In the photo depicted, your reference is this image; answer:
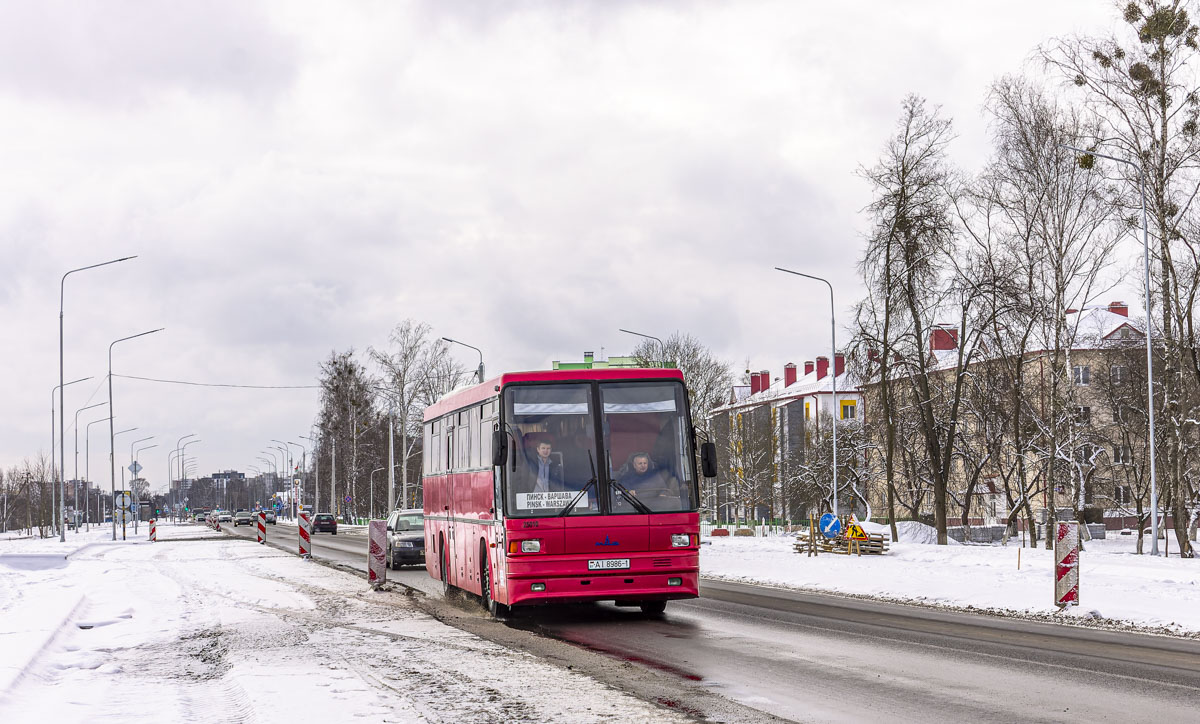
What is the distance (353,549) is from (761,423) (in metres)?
49.9

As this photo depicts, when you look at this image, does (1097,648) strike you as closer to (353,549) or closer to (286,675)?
(286,675)

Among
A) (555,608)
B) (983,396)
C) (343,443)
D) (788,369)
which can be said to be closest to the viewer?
(555,608)

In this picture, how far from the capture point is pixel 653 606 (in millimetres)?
17250

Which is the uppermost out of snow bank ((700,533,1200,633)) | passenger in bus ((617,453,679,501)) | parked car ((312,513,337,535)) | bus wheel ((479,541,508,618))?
passenger in bus ((617,453,679,501))

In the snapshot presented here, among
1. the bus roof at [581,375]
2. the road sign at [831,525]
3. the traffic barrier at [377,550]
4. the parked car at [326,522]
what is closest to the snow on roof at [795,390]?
the parked car at [326,522]

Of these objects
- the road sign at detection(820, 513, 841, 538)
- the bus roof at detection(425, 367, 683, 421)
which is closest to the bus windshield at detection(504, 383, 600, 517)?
the bus roof at detection(425, 367, 683, 421)

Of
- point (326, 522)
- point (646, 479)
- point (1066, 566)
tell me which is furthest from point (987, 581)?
point (326, 522)

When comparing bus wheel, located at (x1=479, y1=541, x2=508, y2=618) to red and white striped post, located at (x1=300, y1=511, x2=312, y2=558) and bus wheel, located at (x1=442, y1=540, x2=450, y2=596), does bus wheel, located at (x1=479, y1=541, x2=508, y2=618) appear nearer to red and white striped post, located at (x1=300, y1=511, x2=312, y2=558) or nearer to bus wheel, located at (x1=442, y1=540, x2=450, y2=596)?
bus wheel, located at (x1=442, y1=540, x2=450, y2=596)

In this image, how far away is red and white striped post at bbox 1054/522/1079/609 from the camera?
55.4ft

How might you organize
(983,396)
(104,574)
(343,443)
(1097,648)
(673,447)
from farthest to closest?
(343,443) < (983,396) < (104,574) < (673,447) < (1097,648)

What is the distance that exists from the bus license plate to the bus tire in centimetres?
186

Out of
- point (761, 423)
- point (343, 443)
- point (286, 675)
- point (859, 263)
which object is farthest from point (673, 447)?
point (343, 443)

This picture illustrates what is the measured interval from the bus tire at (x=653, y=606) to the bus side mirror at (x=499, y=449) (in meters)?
3.19

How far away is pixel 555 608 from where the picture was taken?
62.3 feet
